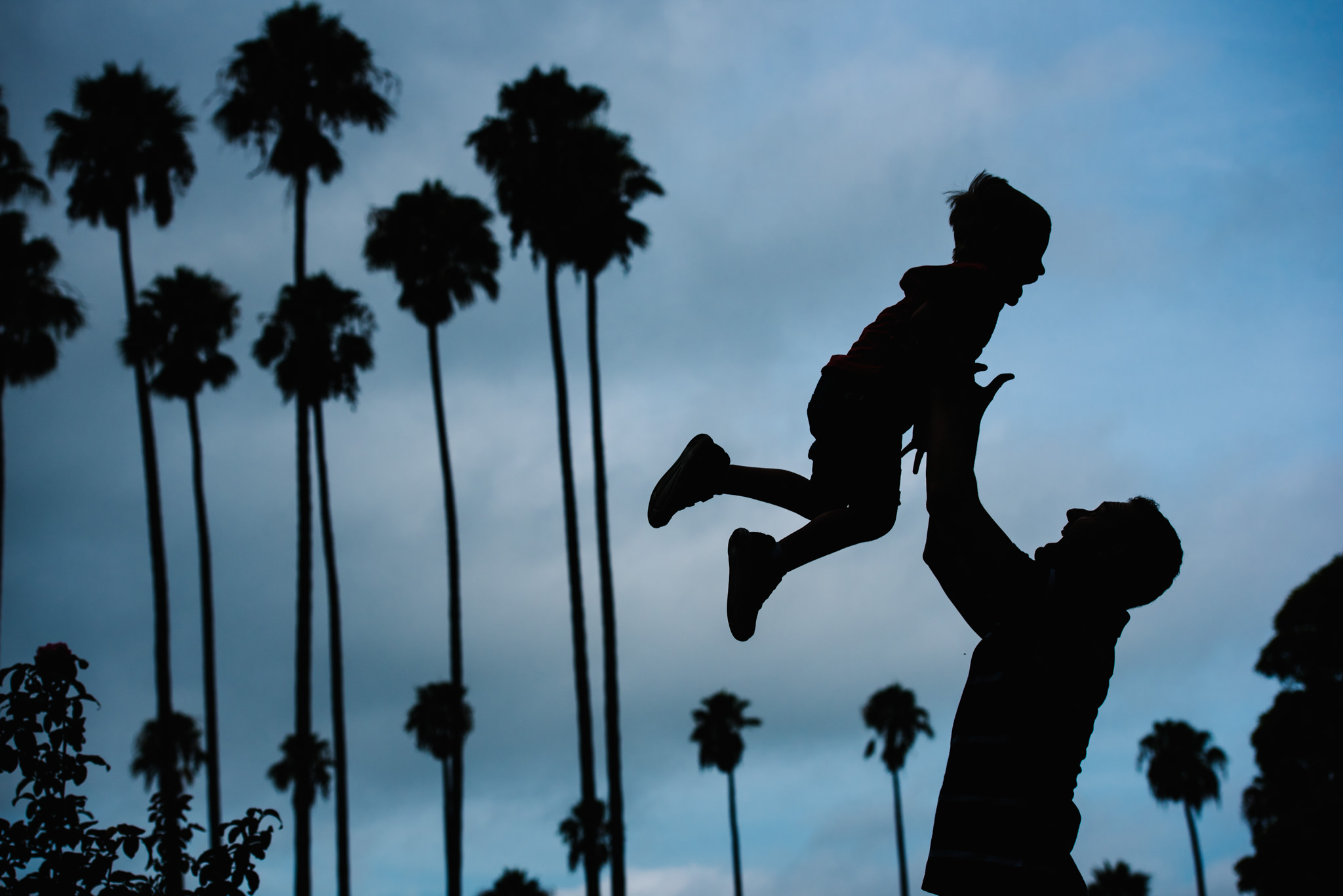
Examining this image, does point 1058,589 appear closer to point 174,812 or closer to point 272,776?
point 174,812

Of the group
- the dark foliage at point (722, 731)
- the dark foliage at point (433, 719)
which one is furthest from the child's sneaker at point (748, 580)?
the dark foliage at point (722, 731)

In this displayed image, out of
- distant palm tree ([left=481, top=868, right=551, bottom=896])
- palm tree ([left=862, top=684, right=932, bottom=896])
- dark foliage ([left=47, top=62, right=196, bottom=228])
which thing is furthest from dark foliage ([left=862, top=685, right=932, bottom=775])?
dark foliage ([left=47, top=62, right=196, bottom=228])

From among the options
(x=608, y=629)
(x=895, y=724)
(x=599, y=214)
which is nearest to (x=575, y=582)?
(x=608, y=629)

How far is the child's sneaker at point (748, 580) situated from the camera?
3.32 meters

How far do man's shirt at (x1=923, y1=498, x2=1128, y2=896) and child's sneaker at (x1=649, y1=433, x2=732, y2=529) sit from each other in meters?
1.00

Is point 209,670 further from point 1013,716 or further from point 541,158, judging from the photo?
point 1013,716

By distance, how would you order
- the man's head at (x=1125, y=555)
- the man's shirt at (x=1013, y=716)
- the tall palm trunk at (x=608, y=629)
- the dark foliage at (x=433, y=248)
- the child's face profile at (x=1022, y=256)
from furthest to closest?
the dark foliage at (x=433, y=248), the tall palm trunk at (x=608, y=629), the child's face profile at (x=1022, y=256), the man's head at (x=1125, y=555), the man's shirt at (x=1013, y=716)

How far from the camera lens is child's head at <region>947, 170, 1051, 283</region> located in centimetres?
322

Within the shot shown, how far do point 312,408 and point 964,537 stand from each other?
88.9 ft

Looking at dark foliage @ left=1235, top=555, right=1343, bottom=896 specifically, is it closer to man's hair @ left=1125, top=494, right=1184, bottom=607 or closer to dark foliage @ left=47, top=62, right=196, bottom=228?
man's hair @ left=1125, top=494, right=1184, bottom=607

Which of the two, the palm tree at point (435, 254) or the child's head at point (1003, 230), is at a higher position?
the palm tree at point (435, 254)

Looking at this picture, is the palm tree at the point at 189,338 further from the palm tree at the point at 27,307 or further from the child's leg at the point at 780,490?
the child's leg at the point at 780,490

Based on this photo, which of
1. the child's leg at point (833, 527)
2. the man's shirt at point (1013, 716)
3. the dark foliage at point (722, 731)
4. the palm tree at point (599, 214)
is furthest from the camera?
the dark foliage at point (722, 731)

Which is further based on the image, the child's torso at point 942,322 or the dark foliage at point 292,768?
the dark foliage at point 292,768
